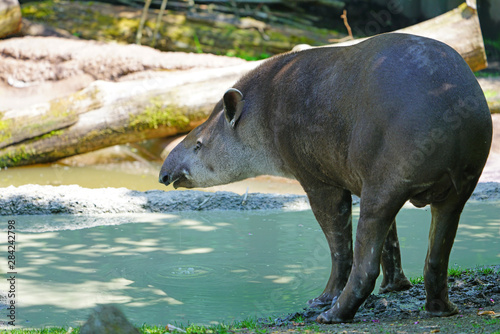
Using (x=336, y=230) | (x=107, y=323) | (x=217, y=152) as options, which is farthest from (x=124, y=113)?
(x=107, y=323)

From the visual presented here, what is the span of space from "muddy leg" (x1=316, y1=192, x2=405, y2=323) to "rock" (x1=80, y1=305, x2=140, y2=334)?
1858mm

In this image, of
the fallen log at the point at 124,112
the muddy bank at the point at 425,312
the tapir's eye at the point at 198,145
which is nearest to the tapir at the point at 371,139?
the muddy bank at the point at 425,312

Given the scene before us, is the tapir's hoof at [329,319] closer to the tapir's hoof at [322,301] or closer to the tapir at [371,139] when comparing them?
the tapir at [371,139]

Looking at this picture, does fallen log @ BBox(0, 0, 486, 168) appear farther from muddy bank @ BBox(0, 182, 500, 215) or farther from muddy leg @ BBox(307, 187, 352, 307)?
muddy leg @ BBox(307, 187, 352, 307)

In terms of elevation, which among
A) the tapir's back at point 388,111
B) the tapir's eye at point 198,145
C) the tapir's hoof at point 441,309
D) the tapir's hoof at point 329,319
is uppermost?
the tapir's back at point 388,111

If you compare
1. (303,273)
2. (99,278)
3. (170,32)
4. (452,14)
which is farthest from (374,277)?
(170,32)

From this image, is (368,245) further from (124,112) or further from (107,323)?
(124,112)

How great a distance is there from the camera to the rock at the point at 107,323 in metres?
3.52

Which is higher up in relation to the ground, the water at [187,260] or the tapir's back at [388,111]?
the tapir's back at [388,111]

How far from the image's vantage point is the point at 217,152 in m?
6.50

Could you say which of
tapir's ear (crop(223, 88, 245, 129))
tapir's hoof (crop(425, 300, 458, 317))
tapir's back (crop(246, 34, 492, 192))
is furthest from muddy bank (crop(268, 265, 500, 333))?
tapir's ear (crop(223, 88, 245, 129))

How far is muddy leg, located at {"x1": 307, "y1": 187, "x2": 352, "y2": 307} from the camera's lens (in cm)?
566

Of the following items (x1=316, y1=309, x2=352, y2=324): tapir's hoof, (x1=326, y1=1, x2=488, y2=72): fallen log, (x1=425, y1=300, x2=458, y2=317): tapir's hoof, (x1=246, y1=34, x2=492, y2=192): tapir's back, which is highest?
(x1=326, y1=1, x2=488, y2=72): fallen log

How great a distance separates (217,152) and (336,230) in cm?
151
